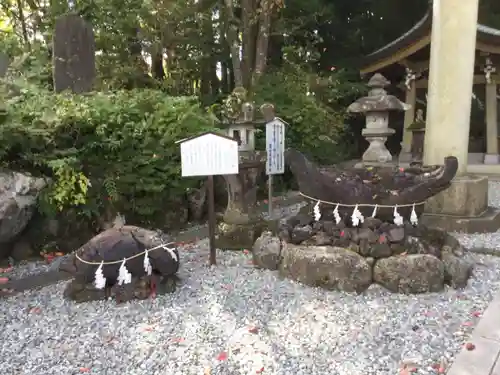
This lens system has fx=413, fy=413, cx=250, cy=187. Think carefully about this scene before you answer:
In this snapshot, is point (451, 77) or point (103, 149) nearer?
point (103, 149)

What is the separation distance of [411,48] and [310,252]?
9175mm

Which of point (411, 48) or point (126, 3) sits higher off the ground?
point (126, 3)

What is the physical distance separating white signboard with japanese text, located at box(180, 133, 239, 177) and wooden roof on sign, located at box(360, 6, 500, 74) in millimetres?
8296

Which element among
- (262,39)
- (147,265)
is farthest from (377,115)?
(147,265)

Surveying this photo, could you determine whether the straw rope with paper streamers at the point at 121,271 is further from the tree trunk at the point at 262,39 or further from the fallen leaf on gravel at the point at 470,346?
the tree trunk at the point at 262,39

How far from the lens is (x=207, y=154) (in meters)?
4.03

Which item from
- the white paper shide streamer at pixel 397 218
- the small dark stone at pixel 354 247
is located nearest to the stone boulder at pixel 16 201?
the small dark stone at pixel 354 247

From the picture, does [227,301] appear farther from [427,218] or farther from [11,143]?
[427,218]

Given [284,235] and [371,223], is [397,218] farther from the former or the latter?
[284,235]

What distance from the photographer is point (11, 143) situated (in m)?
4.15

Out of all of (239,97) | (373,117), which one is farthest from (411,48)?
(239,97)

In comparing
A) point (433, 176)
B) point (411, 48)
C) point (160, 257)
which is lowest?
point (160, 257)

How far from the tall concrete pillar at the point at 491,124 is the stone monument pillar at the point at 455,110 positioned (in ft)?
21.1

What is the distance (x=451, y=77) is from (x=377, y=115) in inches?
66.4
